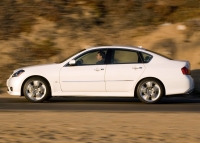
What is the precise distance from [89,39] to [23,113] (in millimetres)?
9819

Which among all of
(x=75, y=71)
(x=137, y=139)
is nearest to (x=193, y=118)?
(x=137, y=139)

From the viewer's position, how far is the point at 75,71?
14.9 m

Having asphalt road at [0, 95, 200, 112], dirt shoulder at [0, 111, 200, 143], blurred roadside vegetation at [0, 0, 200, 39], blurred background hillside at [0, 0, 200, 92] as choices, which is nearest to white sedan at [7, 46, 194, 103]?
asphalt road at [0, 95, 200, 112]

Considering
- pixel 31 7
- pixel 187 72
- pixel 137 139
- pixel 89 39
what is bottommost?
pixel 137 139

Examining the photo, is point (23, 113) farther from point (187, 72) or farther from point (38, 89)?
point (187, 72)

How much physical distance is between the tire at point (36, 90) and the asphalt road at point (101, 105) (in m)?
0.20

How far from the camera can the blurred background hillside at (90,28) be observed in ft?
69.2

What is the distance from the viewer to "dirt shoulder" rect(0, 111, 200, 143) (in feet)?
29.8

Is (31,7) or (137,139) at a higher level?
(31,7)

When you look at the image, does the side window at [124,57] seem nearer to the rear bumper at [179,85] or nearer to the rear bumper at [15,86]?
the rear bumper at [179,85]

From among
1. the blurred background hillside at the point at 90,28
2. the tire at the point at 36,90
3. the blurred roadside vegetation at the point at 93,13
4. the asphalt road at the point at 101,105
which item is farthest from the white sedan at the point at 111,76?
the blurred roadside vegetation at the point at 93,13

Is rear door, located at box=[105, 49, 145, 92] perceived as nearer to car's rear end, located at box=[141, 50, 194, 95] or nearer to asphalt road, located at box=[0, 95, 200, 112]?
car's rear end, located at box=[141, 50, 194, 95]

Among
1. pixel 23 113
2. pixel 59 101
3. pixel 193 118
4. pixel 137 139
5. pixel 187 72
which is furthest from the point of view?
pixel 59 101

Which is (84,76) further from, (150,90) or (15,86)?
(15,86)
